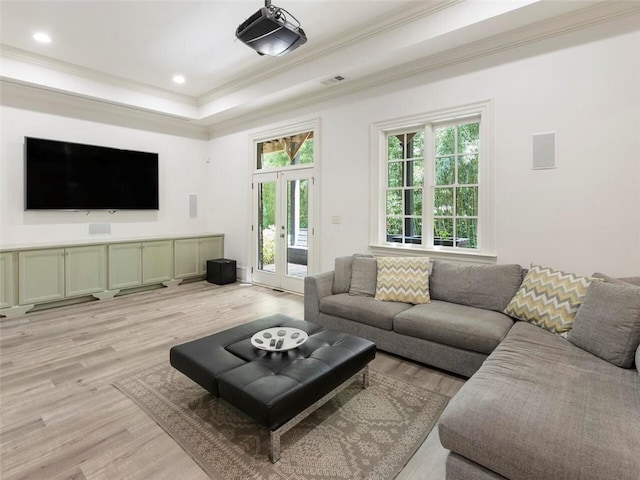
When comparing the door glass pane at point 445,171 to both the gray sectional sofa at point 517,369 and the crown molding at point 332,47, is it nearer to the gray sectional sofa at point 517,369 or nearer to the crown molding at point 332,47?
the gray sectional sofa at point 517,369

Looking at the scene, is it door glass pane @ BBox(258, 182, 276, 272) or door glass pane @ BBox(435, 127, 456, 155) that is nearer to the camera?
door glass pane @ BBox(435, 127, 456, 155)

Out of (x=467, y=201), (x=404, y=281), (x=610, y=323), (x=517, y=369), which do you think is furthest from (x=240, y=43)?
(x=610, y=323)

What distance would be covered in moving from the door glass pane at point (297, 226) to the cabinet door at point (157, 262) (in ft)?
6.92

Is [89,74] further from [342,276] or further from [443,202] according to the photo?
[443,202]

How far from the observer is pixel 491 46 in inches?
134

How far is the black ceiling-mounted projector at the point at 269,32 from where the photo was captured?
2697mm

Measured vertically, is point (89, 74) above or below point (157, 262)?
above

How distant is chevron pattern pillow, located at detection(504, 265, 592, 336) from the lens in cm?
243

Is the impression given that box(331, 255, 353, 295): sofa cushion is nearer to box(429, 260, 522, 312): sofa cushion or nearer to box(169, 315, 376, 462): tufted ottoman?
box(429, 260, 522, 312): sofa cushion

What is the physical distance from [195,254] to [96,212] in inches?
67.2

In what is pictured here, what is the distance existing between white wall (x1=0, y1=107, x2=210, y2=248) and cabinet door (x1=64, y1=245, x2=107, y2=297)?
1.52 ft

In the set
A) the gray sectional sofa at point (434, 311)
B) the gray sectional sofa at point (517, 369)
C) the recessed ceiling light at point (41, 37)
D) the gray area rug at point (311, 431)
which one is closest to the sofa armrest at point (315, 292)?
the gray sectional sofa at point (434, 311)

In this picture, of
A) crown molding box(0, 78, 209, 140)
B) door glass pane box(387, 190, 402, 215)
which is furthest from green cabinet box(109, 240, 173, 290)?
door glass pane box(387, 190, 402, 215)

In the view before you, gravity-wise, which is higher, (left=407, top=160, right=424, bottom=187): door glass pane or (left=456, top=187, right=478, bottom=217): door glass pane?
(left=407, top=160, right=424, bottom=187): door glass pane
